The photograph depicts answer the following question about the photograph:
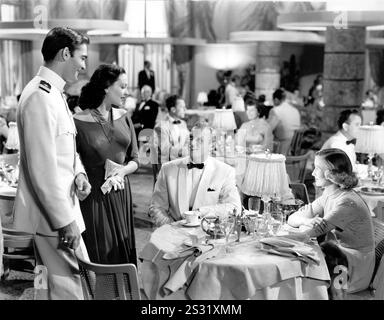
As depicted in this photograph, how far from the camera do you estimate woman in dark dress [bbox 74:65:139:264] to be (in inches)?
129

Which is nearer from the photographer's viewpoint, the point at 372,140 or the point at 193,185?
the point at 193,185

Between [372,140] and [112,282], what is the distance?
348 centimetres

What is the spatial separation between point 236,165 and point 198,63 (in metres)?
10.5

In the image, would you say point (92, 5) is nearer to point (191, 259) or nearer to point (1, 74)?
point (1, 74)

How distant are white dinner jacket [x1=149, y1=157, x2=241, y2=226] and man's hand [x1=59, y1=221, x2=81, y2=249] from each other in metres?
1.32

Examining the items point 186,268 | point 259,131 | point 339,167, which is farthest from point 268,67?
point 186,268

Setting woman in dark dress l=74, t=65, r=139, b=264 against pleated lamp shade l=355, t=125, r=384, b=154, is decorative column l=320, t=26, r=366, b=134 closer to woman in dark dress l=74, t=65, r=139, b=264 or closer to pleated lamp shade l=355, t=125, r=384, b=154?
pleated lamp shade l=355, t=125, r=384, b=154

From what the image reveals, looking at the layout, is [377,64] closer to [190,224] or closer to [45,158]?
[190,224]

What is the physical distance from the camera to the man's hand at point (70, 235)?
7.42ft

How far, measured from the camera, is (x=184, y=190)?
11.9 ft

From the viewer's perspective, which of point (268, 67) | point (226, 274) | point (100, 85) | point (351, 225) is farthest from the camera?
point (268, 67)

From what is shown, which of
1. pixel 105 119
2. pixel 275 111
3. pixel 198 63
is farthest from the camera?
pixel 198 63
